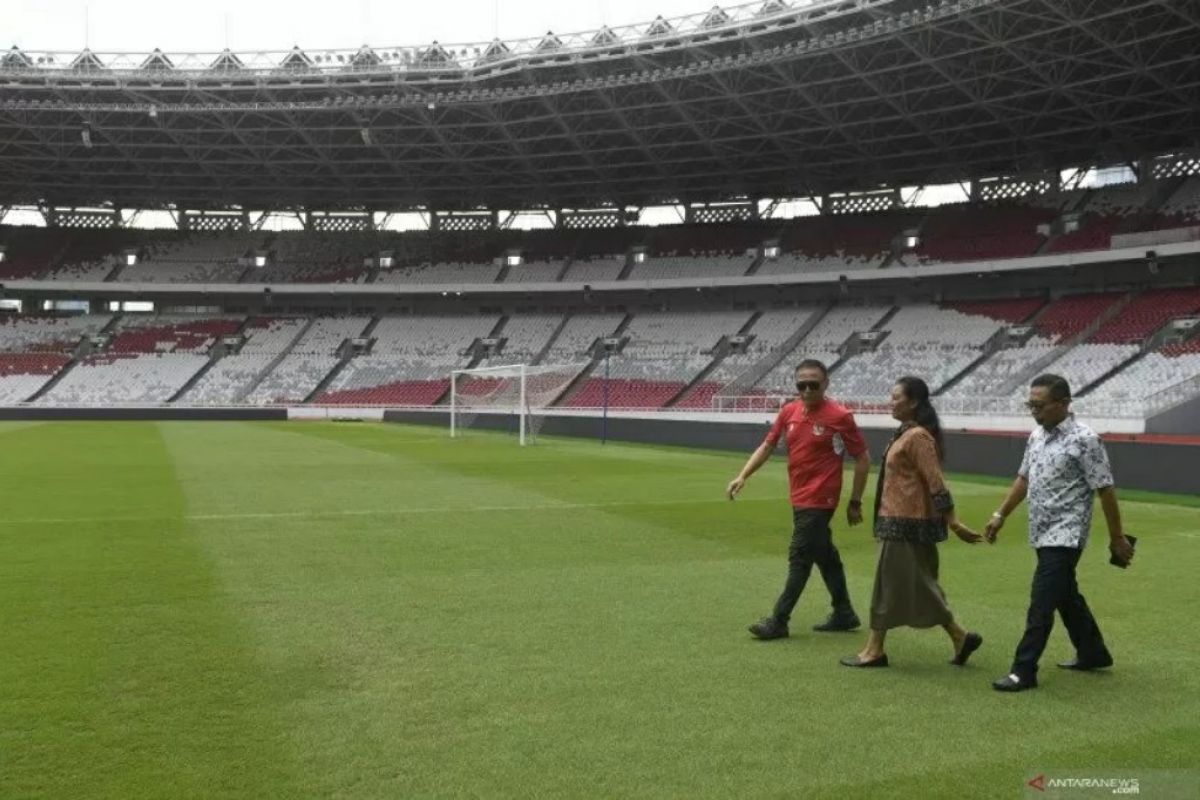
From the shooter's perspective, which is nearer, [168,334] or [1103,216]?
[1103,216]

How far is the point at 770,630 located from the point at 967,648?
4.45 ft

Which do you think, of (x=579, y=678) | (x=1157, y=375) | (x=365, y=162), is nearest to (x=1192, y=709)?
(x=579, y=678)

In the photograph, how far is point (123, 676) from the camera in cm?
624

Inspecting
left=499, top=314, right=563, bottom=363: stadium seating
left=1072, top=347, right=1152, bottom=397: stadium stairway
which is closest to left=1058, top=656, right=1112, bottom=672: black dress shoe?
left=1072, top=347, right=1152, bottom=397: stadium stairway

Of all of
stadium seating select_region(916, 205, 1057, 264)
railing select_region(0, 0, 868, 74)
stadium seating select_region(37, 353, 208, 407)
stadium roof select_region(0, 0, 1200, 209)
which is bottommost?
stadium seating select_region(37, 353, 208, 407)

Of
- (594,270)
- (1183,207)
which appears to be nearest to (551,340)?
(594,270)

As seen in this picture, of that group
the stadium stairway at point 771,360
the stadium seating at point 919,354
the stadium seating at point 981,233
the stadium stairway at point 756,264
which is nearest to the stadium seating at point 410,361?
the stadium stairway at point 756,264

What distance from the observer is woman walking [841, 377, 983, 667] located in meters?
6.64

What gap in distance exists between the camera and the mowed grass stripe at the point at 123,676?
4699mm

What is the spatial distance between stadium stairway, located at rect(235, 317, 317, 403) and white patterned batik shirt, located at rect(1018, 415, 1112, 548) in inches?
2306

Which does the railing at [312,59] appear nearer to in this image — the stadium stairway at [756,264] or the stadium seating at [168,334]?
the stadium stairway at [756,264]

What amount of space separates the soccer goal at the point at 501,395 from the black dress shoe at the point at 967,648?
31497 millimetres

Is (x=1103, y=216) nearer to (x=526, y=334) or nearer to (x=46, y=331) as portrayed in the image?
(x=526, y=334)

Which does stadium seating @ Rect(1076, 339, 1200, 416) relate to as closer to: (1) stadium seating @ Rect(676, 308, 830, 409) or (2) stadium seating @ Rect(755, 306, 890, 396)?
(2) stadium seating @ Rect(755, 306, 890, 396)
